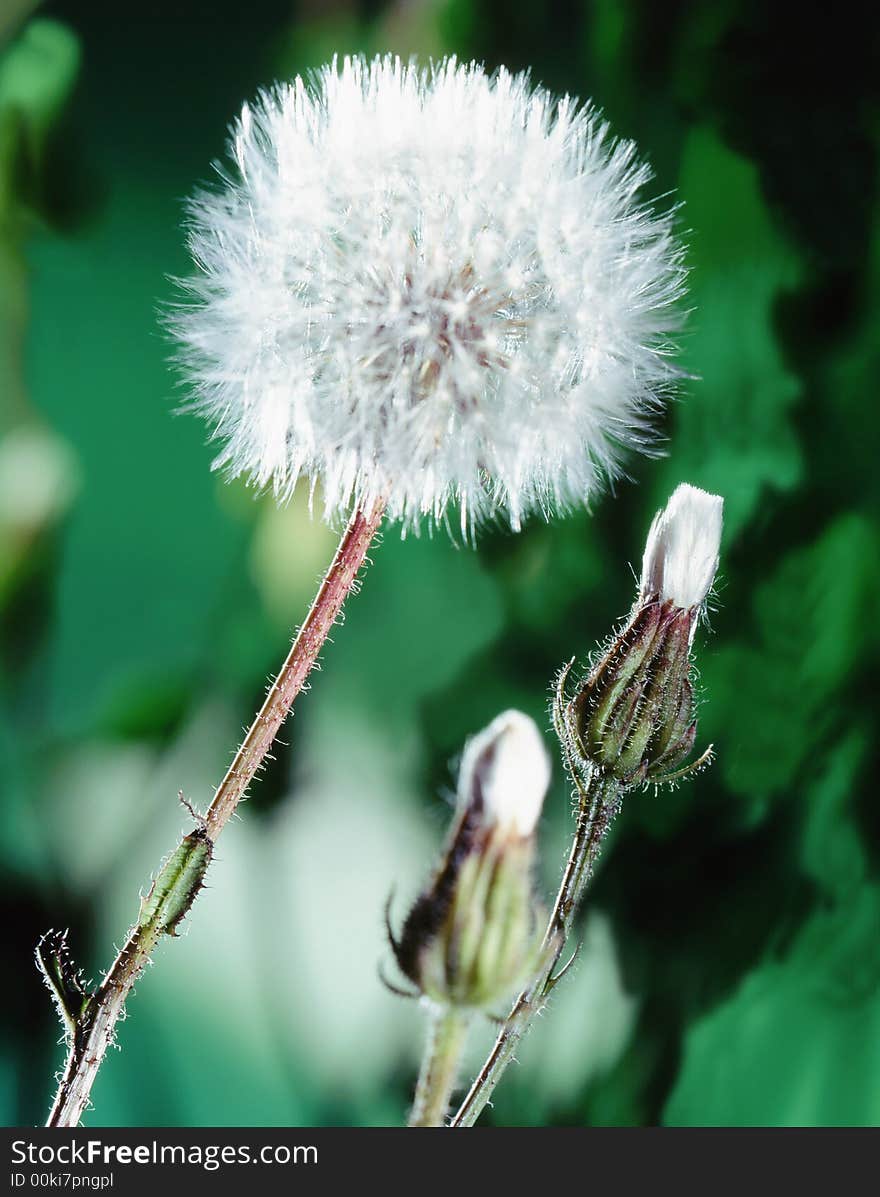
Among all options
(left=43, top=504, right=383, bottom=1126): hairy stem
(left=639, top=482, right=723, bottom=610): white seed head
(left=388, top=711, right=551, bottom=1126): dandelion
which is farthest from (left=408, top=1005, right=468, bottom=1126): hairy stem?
(left=639, top=482, right=723, bottom=610): white seed head

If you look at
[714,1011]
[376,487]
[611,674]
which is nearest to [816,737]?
[714,1011]

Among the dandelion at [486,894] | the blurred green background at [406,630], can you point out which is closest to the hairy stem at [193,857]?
the dandelion at [486,894]

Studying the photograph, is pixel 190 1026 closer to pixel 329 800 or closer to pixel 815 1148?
pixel 329 800

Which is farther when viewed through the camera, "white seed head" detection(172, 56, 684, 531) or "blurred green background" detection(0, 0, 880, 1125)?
"blurred green background" detection(0, 0, 880, 1125)

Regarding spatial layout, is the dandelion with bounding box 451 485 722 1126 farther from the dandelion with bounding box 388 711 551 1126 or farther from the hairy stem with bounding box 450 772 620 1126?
the dandelion with bounding box 388 711 551 1126

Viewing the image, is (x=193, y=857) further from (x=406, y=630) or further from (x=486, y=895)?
(x=406, y=630)

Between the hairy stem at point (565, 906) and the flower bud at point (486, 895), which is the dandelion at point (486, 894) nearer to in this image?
the flower bud at point (486, 895)
